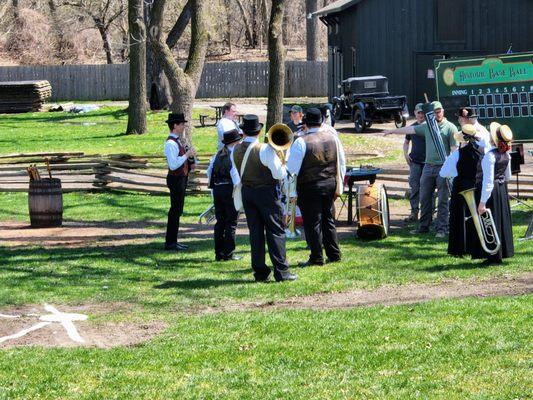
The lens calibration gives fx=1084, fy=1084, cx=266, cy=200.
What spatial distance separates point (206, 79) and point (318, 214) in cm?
4776

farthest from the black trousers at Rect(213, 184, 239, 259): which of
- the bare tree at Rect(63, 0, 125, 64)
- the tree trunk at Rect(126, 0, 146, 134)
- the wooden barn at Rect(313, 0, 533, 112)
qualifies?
the bare tree at Rect(63, 0, 125, 64)

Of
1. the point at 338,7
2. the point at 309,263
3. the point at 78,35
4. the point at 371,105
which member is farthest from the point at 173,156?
the point at 78,35

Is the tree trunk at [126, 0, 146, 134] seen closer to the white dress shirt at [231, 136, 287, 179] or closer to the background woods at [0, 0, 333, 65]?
the white dress shirt at [231, 136, 287, 179]

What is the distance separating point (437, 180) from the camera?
15.0 meters

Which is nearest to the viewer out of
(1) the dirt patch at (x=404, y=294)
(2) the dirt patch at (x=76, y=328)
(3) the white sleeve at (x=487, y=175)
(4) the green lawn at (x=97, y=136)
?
(2) the dirt patch at (x=76, y=328)

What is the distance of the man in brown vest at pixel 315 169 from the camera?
1284 centimetres

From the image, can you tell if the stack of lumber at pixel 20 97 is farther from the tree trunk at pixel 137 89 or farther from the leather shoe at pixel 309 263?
the leather shoe at pixel 309 263

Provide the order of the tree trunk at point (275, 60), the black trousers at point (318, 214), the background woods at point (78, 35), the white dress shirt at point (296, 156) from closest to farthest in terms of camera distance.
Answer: the white dress shirt at point (296, 156) → the black trousers at point (318, 214) → the tree trunk at point (275, 60) → the background woods at point (78, 35)

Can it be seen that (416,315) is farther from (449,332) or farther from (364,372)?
(364,372)

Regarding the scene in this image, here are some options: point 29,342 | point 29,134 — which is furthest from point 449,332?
point 29,134

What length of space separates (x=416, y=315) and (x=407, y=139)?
7.04 metres

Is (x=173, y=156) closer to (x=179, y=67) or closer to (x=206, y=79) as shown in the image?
(x=179, y=67)

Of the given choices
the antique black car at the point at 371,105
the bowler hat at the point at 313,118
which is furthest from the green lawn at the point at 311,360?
the antique black car at the point at 371,105

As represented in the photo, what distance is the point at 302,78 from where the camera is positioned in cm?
5950
